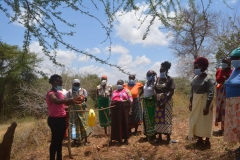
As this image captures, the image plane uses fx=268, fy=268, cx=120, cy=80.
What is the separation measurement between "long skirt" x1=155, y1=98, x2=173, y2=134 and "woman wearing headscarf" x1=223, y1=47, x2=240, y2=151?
188 centimetres

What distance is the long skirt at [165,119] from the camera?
216 inches

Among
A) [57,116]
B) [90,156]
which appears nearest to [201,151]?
[90,156]

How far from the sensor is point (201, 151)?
4.83 metres

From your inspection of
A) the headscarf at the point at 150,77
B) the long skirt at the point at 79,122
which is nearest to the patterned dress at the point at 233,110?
the headscarf at the point at 150,77

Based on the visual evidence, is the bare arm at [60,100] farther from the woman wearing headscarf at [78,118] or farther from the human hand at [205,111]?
the human hand at [205,111]

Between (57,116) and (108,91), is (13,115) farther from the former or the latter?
(57,116)

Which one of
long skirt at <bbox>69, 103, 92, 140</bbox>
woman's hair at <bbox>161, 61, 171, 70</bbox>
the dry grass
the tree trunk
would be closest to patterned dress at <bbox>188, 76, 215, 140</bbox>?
the dry grass

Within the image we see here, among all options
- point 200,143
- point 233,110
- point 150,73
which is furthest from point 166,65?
point 233,110

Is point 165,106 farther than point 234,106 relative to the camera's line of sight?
Yes

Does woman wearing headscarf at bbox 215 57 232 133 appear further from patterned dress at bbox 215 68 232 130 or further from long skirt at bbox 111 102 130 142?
long skirt at bbox 111 102 130 142

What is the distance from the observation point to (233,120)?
11.7ft

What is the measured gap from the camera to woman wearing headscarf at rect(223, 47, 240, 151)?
3504mm

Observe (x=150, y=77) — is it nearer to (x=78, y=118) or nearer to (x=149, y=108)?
(x=149, y=108)

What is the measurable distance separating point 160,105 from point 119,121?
101 cm
